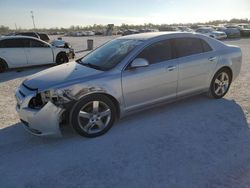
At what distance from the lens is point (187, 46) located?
183 inches

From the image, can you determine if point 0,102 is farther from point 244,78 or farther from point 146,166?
point 244,78

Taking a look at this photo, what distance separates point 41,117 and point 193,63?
299cm

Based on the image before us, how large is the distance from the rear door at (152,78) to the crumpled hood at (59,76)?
2.00ft

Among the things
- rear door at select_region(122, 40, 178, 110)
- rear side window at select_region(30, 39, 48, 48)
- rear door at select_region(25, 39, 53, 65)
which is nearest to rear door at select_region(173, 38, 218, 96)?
rear door at select_region(122, 40, 178, 110)

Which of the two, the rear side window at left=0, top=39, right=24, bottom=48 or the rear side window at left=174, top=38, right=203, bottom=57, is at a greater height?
the rear side window at left=174, top=38, right=203, bottom=57

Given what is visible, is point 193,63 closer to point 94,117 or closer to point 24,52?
point 94,117

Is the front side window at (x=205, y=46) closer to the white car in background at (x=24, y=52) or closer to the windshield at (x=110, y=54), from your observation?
the windshield at (x=110, y=54)

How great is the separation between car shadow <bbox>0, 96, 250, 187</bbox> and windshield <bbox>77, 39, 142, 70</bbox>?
1.12m

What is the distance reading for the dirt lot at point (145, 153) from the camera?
2766 millimetres

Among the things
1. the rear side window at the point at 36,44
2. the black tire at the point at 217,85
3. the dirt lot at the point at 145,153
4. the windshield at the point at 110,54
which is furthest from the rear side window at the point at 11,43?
Result: the black tire at the point at 217,85

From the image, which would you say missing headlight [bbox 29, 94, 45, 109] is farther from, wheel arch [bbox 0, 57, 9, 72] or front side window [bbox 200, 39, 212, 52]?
wheel arch [bbox 0, 57, 9, 72]

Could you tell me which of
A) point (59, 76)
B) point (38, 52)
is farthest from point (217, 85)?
point (38, 52)

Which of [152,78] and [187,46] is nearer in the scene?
[152,78]

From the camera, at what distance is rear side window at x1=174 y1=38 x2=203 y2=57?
4520 millimetres
